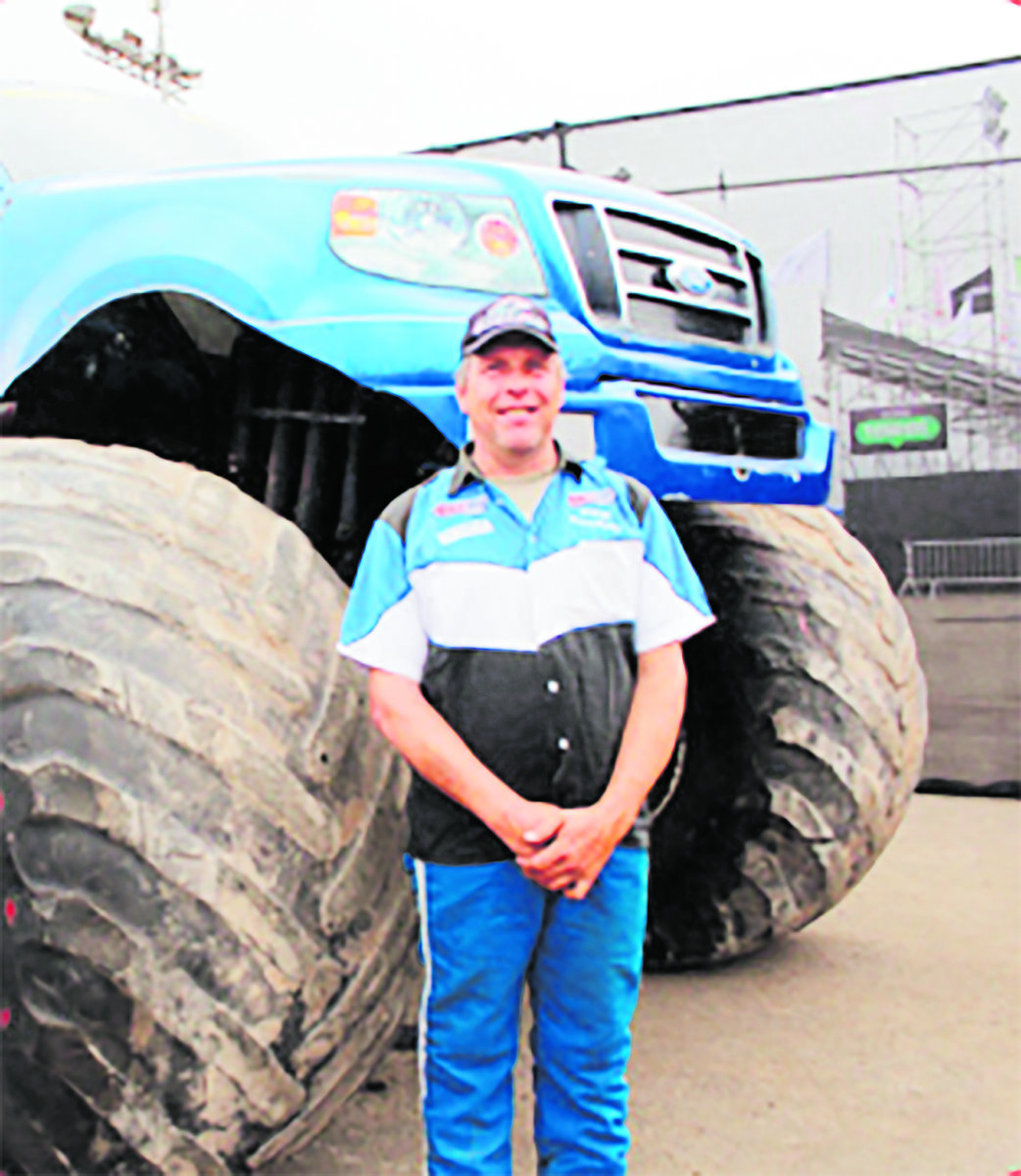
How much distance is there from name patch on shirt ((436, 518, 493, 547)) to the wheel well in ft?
2.72

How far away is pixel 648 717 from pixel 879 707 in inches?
64.5

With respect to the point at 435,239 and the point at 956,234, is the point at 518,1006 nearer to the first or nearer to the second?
the point at 435,239

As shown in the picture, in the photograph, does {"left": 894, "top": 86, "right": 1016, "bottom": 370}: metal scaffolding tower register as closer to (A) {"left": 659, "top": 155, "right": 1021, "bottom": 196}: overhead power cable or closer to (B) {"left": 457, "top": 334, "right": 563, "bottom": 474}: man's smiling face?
(A) {"left": 659, "top": 155, "right": 1021, "bottom": 196}: overhead power cable

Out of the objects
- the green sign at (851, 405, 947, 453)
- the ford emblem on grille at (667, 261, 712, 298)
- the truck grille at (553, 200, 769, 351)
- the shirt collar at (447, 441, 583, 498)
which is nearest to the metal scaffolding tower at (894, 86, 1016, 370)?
the green sign at (851, 405, 947, 453)

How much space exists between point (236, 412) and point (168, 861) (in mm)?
1406

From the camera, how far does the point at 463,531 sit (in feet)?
6.70

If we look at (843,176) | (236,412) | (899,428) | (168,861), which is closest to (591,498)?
(168,861)

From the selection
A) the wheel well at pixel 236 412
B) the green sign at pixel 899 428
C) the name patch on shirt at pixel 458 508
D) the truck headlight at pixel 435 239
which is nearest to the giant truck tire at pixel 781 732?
the wheel well at pixel 236 412

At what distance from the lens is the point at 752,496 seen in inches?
113

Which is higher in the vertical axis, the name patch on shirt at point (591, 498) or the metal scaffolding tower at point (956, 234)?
the metal scaffolding tower at point (956, 234)

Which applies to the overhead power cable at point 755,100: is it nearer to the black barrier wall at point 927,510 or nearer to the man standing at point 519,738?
the black barrier wall at point 927,510

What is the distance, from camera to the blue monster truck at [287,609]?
1777 mm

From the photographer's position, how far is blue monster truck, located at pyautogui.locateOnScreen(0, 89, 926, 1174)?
1777mm

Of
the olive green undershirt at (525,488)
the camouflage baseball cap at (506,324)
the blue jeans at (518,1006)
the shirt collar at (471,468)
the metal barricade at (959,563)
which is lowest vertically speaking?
the blue jeans at (518,1006)
